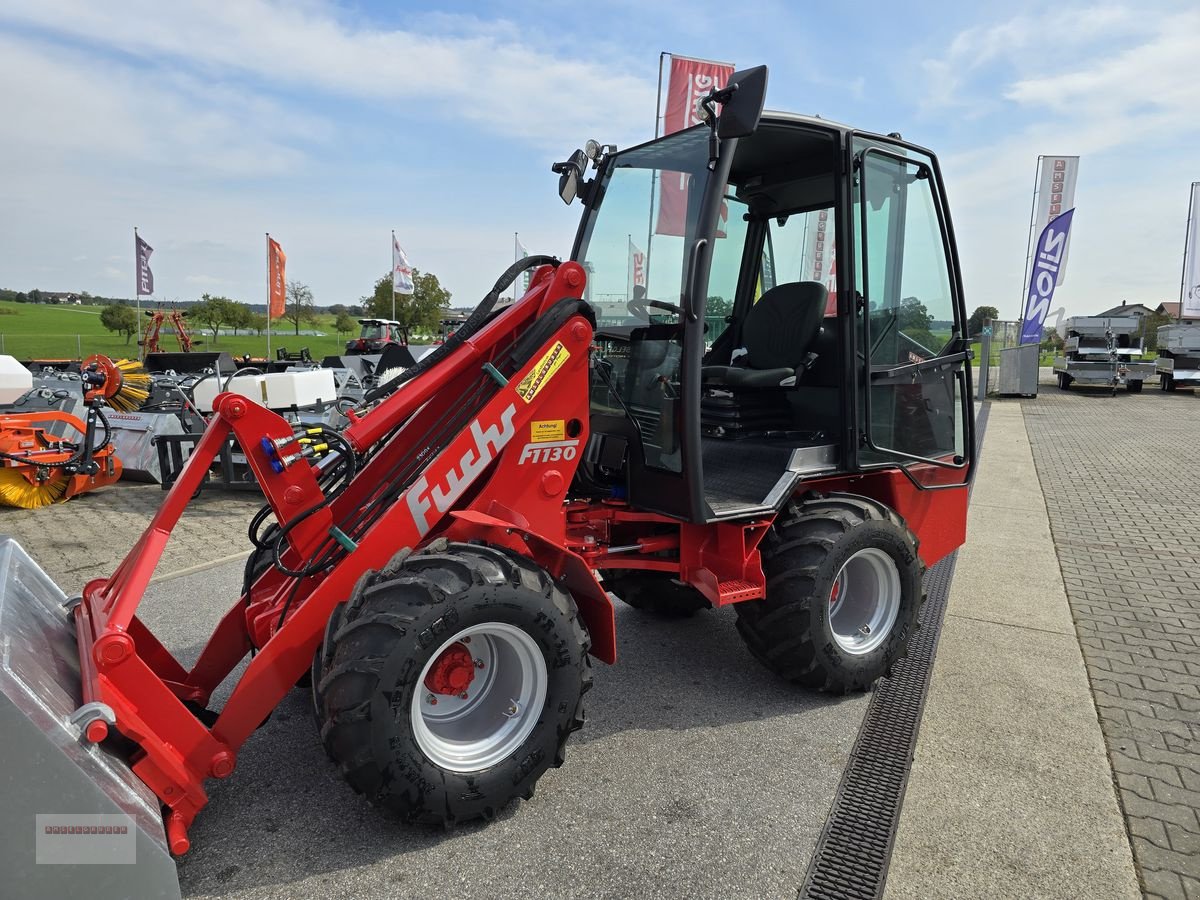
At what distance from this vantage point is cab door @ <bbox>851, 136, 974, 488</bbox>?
12.3ft

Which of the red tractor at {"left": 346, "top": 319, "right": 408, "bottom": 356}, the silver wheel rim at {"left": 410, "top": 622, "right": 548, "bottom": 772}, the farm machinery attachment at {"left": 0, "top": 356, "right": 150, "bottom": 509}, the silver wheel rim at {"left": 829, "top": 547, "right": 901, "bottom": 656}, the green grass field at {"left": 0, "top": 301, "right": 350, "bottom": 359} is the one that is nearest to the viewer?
the silver wheel rim at {"left": 410, "top": 622, "right": 548, "bottom": 772}

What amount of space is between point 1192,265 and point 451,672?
28477 millimetres

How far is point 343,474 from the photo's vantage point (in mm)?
3207

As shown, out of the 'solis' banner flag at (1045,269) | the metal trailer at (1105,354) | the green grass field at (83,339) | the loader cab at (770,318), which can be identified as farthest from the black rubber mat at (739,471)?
the green grass field at (83,339)

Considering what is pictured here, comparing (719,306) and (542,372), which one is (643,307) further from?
(719,306)

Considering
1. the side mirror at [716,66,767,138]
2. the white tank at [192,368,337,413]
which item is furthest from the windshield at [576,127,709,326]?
the white tank at [192,368,337,413]

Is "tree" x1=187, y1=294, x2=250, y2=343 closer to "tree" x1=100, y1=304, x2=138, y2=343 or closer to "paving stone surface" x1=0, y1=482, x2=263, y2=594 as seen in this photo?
"tree" x1=100, y1=304, x2=138, y2=343

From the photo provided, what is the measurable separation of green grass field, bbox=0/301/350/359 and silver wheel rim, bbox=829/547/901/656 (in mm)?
24819

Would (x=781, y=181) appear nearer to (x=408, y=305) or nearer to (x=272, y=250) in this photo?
(x=272, y=250)

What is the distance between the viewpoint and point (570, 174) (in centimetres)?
391

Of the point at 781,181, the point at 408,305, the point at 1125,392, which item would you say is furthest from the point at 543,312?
the point at 408,305

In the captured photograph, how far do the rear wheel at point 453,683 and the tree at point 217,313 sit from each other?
46656 millimetres

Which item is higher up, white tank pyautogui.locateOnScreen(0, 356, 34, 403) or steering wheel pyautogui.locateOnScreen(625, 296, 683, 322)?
steering wheel pyautogui.locateOnScreen(625, 296, 683, 322)

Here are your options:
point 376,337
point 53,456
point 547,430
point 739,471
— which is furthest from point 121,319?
point 547,430
